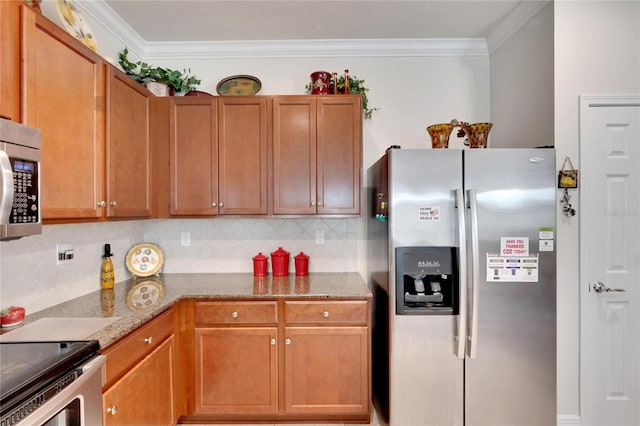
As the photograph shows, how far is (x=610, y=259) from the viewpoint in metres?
2.02

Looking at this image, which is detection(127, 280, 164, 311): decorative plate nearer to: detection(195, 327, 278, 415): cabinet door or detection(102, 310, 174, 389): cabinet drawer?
detection(102, 310, 174, 389): cabinet drawer

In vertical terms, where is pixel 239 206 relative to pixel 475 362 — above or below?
above

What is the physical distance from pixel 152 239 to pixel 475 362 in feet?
8.53

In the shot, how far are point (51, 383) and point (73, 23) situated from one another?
184 centimetres

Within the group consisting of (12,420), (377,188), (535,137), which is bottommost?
(12,420)

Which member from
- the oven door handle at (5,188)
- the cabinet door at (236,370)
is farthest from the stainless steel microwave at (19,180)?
the cabinet door at (236,370)

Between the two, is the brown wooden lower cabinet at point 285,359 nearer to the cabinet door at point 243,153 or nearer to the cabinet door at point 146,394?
the cabinet door at point 146,394

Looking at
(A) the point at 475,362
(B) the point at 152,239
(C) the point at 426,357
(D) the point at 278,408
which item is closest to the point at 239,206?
(B) the point at 152,239

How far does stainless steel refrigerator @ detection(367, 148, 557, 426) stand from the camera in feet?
5.93

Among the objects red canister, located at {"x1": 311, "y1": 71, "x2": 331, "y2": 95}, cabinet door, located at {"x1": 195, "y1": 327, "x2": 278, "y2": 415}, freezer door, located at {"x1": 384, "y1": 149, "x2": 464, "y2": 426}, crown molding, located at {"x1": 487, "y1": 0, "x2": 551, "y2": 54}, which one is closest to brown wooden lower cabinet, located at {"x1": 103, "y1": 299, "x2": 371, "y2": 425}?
cabinet door, located at {"x1": 195, "y1": 327, "x2": 278, "y2": 415}

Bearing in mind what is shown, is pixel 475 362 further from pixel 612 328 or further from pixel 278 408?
pixel 278 408

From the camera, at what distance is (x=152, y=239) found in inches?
107

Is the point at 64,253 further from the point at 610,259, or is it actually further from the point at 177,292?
the point at 610,259

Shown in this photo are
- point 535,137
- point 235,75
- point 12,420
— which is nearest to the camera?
point 12,420
